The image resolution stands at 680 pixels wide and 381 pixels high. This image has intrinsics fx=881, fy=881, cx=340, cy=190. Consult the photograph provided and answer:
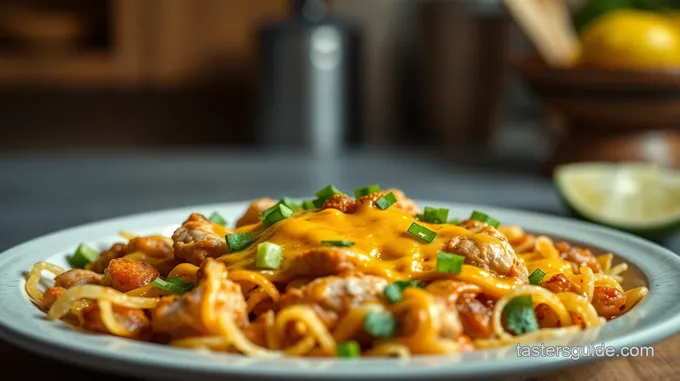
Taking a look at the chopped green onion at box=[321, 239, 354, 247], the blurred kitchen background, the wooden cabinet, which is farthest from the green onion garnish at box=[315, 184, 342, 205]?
the wooden cabinet

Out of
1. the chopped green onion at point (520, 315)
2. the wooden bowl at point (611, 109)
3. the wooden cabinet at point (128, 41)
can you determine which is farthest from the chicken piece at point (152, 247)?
the wooden cabinet at point (128, 41)

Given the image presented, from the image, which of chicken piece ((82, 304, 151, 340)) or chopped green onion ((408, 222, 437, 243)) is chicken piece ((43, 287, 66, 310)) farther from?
chopped green onion ((408, 222, 437, 243))

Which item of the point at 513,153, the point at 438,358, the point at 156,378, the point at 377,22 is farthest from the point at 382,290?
the point at 377,22

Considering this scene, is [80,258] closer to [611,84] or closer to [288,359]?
[288,359]

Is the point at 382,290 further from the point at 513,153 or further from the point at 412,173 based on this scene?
the point at 513,153

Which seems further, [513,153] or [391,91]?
[391,91]

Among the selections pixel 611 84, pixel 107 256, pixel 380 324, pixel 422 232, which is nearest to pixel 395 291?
pixel 380 324

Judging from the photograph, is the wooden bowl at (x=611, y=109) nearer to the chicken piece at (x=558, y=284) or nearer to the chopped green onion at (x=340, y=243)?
the chicken piece at (x=558, y=284)
